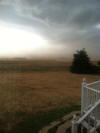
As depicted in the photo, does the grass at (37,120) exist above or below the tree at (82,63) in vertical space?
below

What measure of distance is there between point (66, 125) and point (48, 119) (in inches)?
31.9

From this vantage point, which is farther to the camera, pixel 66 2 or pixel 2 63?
pixel 2 63

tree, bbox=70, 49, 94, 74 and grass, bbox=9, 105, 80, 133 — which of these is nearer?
grass, bbox=9, 105, 80, 133

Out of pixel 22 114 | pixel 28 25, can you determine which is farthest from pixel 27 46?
pixel 22 114

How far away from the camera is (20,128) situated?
121 inches

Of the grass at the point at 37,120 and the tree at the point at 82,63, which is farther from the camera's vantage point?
the tree at the point at 82,63

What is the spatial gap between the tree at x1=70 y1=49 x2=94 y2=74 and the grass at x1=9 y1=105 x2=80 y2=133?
57.7 feet

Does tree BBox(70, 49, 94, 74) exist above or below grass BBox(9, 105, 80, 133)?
above

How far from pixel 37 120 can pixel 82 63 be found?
19.2 meters

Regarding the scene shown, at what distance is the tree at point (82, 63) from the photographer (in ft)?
69.3

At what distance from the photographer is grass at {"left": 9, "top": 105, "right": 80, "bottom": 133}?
119 inches

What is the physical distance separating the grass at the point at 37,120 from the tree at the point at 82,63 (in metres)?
17.6

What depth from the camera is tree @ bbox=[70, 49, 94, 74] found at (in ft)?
69.3

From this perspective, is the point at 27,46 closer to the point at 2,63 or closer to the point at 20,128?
the point at 20,128
